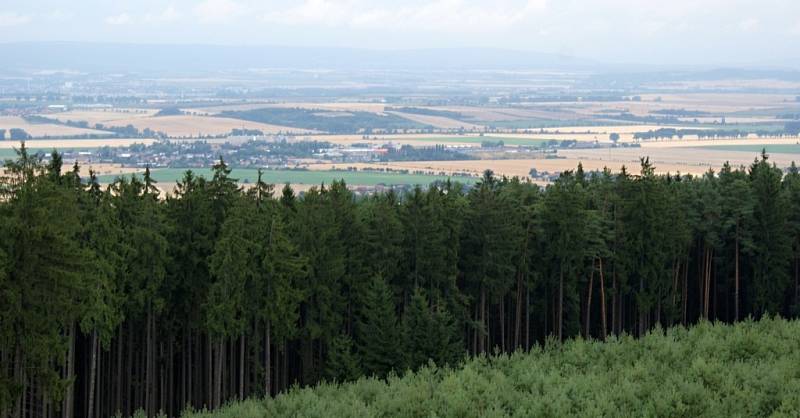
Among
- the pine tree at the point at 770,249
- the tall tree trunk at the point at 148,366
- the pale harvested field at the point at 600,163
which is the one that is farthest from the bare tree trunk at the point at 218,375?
the pale harvested field at the point at 600,163

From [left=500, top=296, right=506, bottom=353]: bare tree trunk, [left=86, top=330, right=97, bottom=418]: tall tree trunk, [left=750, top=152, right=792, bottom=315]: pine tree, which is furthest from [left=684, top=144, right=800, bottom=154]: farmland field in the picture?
[left=86, top=330, right=97, bottom=418]: tall tree trunk

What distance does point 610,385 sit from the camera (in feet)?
67.4

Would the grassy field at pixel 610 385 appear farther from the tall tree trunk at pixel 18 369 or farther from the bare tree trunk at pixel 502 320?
the bare tree trunk at pixel 502 320

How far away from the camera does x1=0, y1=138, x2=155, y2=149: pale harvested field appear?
17105 cm

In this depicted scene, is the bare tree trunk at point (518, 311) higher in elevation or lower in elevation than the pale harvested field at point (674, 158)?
lower

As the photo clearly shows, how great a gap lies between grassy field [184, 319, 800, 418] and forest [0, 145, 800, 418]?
2179mm

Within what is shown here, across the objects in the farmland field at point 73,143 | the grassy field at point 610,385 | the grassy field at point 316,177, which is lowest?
the grassy field at point 316,177

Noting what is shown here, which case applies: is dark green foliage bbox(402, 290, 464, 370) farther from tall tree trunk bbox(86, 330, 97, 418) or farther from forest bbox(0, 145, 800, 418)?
tall tree trunk bbox(86, 330, 97, 418)

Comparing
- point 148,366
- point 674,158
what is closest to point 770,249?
point 148,366

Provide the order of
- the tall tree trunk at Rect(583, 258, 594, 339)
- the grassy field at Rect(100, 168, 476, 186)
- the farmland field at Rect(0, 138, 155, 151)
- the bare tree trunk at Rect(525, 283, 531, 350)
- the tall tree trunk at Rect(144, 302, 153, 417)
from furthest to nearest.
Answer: the farmland field at Rect(0, 138, 155, 151) < the grassy field at Rect(100, 168, 476, 186) < the tall tree trunk at Rect(583, 258, 594, 339) < the bare tree trunk at Rect(525, 283, 531, 350) < the tall tree trunk at Rect(144, 302, 153, 417)

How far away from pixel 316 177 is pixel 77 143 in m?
62.1

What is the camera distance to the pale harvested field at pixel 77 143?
171050mm

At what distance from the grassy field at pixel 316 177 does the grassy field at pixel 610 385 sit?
328 feet

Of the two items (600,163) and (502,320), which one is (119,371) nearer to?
(502,320)
